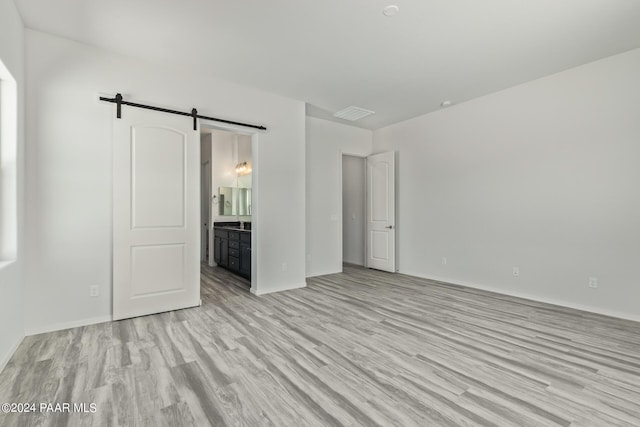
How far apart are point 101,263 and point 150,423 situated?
2168mm

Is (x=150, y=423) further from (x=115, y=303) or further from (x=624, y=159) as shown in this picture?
(x=624, y=159)

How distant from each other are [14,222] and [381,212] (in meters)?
5.14

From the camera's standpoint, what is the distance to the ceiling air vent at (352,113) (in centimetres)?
499

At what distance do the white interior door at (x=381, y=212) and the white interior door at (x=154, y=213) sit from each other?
3.52 meters

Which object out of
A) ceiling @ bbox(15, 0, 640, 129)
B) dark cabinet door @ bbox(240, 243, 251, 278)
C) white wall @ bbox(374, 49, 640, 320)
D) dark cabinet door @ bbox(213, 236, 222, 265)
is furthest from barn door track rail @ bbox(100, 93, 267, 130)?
white wall @ bbox(374, 49, 640, 320)

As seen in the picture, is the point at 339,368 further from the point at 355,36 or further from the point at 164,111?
the point at 164,111

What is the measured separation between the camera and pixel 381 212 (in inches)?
238

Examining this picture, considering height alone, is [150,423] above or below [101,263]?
below

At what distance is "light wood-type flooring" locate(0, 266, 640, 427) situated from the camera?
1764 mm

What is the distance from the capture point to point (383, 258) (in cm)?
598

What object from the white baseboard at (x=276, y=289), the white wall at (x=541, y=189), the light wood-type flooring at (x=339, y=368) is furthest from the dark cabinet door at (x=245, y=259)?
the white wall at (x=541, y=189)

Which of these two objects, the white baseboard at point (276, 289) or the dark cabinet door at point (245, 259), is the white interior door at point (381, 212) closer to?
the white baseboard at point (276, 289)

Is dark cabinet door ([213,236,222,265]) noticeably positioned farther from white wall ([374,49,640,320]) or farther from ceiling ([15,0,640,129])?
white wall ([374,49,640,320])

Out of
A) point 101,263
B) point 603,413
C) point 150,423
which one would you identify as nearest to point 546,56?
point 603,413
